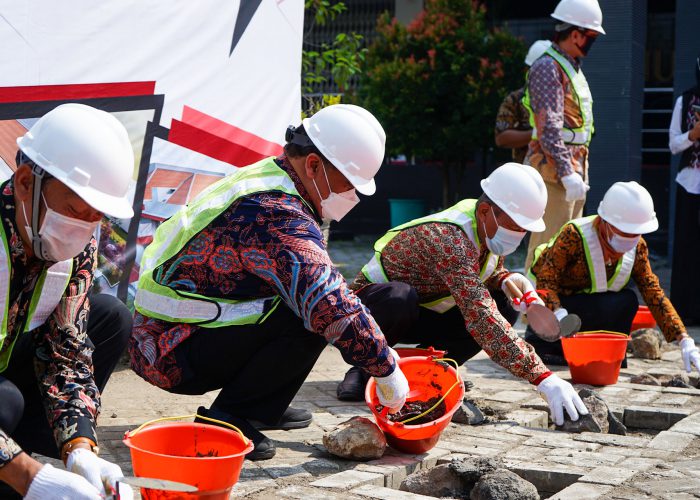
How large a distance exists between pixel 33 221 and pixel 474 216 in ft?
7.90

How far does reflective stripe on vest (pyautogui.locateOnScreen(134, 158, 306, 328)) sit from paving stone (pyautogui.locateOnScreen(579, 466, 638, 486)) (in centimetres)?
134

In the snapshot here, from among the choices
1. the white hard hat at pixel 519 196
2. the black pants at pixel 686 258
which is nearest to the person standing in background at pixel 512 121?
the black pants at pixel 686 258

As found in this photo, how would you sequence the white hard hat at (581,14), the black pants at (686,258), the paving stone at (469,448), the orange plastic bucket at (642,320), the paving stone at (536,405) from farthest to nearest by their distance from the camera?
the black pants at (686,258), the orange plastic bucket at (642,320), the white hard hat at (581,14), the paving stone at (536,405), the paving stone at (469,448)

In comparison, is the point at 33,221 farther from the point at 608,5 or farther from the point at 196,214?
the point at 608,5

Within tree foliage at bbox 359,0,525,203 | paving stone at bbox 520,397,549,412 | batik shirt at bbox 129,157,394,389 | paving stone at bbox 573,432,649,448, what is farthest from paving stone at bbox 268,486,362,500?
tree foliage at bbox 359,0,525,203

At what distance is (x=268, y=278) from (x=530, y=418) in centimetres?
170

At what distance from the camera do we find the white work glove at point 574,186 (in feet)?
21.6

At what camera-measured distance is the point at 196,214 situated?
3750mm

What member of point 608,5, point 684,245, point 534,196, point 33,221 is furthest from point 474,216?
point 608,5

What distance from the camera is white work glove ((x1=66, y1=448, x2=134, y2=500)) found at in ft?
8.81

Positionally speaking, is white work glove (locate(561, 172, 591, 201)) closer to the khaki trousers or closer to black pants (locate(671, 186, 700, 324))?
the khaki trousers

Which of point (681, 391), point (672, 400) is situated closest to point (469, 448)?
point (672, 400)

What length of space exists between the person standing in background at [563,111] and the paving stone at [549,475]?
322 cm

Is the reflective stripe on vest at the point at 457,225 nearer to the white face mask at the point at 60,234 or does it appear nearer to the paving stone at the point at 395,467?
the paving stone at the point at 395,467
